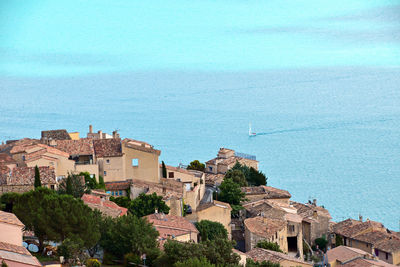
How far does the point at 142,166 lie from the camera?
27.0 meters

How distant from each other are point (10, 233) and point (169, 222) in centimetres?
770

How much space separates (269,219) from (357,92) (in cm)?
7785

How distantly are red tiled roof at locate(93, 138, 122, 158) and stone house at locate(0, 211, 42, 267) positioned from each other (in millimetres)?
12189

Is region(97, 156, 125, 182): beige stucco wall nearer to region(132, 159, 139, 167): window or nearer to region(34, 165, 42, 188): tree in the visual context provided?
region(132, 159, 139, 167): window

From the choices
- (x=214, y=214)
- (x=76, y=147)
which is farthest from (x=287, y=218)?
(x=76, y=147)

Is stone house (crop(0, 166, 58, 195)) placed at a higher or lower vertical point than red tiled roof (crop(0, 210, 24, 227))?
higher

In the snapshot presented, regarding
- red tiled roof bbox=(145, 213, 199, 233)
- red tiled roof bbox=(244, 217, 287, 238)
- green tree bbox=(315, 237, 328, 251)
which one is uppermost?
red tiled roof bbox=(145, 213, 199, 233)

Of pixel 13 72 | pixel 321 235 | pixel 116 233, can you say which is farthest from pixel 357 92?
pixel 116 233

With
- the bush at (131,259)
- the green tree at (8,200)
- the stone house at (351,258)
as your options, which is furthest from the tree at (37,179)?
the stone house at (351,258)

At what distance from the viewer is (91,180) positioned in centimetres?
2512

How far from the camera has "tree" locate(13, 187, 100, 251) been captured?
15953mm

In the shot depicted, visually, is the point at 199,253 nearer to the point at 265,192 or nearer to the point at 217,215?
the point at 217,215

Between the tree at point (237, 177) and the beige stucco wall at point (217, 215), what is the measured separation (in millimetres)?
6349

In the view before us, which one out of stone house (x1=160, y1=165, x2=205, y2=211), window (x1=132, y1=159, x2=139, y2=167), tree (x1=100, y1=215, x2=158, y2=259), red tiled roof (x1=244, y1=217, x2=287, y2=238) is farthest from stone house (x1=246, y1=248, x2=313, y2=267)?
window (x1=132, y1=159, x2=139, y2=167)
